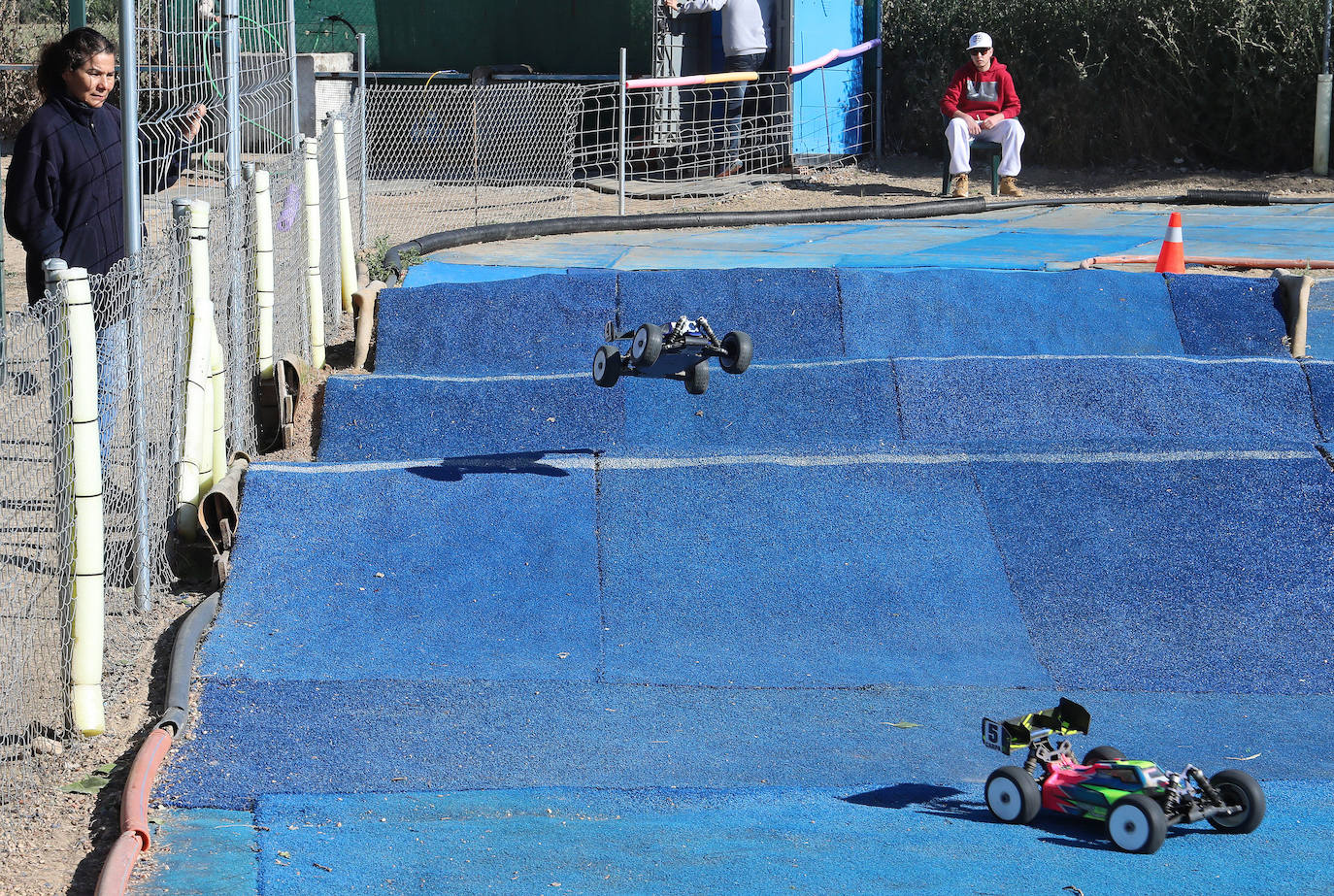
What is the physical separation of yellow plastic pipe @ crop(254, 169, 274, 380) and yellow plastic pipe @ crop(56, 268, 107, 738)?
9.65 ft

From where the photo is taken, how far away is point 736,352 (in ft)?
22.5

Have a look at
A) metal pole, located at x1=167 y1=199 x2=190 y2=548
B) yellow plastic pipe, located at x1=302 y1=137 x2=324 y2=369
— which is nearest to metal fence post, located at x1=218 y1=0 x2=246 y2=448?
metal pole, located at x1=167 y1=199 x2=190 y2=548

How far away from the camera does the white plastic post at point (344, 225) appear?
1021cm

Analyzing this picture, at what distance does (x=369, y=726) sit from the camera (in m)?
5.36

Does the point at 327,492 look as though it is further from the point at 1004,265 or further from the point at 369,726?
the point at 1004,265

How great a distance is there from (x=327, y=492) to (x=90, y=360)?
226 centimetres

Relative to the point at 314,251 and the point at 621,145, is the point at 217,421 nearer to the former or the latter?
the point at 314,251

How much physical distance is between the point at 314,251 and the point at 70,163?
2649 mm

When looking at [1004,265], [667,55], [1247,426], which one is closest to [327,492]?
[1247,426]

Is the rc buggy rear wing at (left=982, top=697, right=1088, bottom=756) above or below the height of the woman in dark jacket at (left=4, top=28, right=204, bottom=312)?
below

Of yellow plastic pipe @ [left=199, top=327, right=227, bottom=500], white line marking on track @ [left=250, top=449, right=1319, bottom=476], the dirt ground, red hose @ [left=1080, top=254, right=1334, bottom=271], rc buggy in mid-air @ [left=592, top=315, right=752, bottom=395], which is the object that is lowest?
the dirt ground

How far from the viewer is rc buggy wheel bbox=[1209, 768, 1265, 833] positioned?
4.36m

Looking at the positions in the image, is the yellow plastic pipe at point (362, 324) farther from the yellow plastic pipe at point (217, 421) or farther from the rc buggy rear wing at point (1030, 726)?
the rc buggy rear wing at point (1030, 726)

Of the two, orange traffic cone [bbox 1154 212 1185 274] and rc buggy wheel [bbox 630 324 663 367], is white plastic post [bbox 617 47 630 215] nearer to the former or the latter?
orange traffic cone [bbox 1154 212 1185 274]
